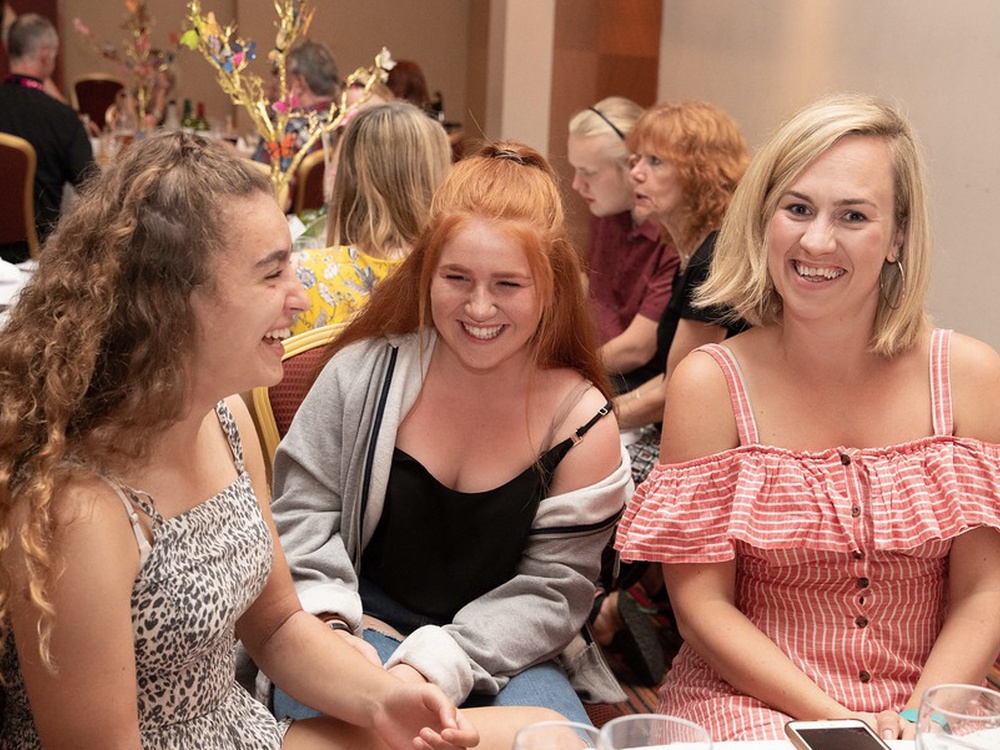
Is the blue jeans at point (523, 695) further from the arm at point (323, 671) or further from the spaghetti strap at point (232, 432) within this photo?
the spaghetti strap at point (232, 432)

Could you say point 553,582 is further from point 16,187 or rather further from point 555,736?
point 16,187

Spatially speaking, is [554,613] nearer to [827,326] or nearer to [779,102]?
[827,326]

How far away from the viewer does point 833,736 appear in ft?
3.87

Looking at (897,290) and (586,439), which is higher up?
(897,290)

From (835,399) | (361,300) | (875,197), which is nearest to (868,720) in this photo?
(835,399)

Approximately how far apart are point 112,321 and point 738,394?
94 centimetres

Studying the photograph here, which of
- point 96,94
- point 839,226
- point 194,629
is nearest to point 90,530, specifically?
point 194,629

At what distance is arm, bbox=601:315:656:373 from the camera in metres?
3.39

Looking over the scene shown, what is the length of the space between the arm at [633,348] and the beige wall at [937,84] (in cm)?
82

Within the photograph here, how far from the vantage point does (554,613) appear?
181 centimetres

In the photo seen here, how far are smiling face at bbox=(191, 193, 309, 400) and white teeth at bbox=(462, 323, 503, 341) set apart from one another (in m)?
0.49

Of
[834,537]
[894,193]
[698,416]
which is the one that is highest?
[894,193]

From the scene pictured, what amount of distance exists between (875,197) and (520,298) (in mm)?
557

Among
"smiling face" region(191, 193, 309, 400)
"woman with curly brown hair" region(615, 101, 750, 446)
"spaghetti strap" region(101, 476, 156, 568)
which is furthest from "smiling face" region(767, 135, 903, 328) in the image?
"woman with curly brown hair" region(615, 101, 750, 446)
